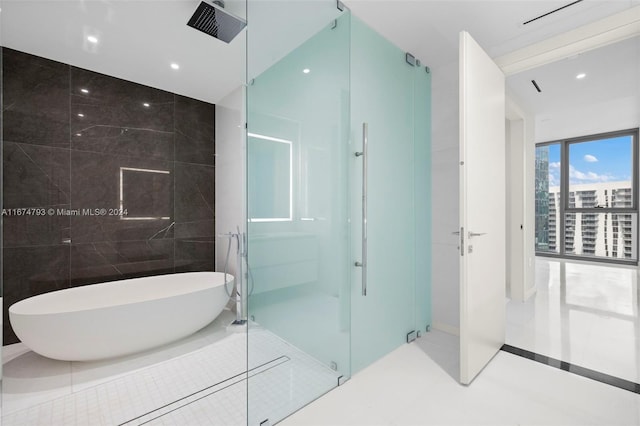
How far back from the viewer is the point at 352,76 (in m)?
1.99

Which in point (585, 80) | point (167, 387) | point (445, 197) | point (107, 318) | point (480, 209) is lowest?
point (167, 387)

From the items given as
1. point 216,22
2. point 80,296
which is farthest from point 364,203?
point 80,296

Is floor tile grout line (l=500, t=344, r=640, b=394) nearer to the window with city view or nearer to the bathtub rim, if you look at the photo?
the bathtub rim

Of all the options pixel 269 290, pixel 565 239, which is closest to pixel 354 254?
pixel 269 290

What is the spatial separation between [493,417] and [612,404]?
75 centimetres

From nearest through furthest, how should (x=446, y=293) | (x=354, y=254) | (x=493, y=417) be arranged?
1. (x=493, y=417)
2. (x=354, y=254)
3. (x=446, y=293)

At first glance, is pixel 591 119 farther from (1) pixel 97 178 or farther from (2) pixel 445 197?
(1) pixel 97 178

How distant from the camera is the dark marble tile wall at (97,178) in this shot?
2521mm

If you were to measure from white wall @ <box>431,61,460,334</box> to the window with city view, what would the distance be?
Answer: 431 cm

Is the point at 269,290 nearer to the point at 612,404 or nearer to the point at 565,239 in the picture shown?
the point at 612,404

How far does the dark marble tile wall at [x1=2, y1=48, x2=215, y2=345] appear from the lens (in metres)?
2.52

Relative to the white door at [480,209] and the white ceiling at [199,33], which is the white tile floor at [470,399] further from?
the white ceiling at [199,33]

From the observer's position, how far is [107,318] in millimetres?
2100

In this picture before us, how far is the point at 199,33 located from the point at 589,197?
24.1 feet
